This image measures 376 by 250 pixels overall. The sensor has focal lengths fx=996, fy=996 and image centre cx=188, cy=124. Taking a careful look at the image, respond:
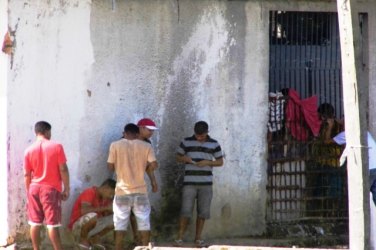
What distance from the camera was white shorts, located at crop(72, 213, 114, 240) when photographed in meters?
11.1

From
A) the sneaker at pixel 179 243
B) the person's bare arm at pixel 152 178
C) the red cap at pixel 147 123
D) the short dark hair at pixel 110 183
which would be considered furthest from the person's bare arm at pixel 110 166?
the sneaker at pixel 179 243

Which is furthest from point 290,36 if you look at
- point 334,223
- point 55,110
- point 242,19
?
point 55,110

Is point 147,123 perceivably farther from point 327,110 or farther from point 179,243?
point 327,110

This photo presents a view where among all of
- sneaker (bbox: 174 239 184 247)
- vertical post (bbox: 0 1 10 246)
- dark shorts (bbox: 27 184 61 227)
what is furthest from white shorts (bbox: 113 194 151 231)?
vertical post (bbox: 0 1 10 246)

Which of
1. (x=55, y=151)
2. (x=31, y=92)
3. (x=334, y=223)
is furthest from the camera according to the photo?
(x=334, y=223)

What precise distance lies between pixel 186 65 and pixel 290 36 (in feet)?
5.07

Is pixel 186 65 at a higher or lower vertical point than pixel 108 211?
higher

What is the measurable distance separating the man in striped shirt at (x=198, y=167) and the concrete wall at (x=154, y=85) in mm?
364

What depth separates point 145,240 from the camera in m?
11.0

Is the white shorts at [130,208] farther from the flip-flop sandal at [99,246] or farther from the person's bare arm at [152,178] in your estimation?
the flip-flop sandal at [99,246]

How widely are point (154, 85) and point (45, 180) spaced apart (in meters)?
2.03

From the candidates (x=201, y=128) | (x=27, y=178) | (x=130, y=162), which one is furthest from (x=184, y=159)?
(x=27, y=178)

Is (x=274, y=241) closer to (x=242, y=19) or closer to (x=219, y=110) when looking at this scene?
(x=219, y=110)

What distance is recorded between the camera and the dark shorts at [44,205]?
34.2ft
